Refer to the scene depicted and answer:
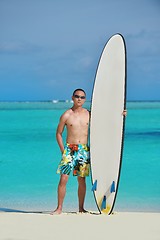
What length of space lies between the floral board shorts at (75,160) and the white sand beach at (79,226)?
275mm

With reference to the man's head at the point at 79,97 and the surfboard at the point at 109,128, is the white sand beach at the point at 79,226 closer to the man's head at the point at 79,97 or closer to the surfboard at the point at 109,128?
the surfboard at the point at 109,128

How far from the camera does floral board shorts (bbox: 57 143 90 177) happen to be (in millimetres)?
4652

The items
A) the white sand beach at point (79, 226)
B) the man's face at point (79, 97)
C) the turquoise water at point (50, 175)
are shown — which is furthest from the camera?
the turquoise water at point (50, 175)

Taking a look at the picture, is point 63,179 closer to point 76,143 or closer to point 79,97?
point 76,143

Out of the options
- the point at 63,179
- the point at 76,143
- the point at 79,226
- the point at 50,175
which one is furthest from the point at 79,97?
the point at 50,175

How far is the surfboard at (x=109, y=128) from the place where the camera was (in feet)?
15.5

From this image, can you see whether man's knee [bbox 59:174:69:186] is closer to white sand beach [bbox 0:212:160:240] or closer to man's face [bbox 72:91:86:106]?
white sand beach [bbox 0:212:160:240]

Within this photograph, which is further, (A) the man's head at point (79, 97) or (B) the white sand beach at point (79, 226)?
(A) the man's head at point (79, 97)

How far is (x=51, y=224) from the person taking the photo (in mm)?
4336

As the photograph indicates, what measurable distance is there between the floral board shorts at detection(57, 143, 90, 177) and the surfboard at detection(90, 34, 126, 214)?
0.06m

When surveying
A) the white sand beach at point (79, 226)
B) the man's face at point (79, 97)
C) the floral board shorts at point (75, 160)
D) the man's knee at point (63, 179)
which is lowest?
the white sand beach at point (79, 226)

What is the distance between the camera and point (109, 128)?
4.77 meters

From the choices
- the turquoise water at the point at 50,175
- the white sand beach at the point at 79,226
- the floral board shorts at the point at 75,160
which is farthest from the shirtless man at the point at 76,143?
the turquoise water at the point at 50,175

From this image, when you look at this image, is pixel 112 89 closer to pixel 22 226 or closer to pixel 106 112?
pixel 106 112
